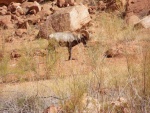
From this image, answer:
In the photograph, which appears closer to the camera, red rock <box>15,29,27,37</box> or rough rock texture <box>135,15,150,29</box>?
rough rock texture <box>135,15,150,29</box>

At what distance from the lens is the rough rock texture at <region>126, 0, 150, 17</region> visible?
1555cm

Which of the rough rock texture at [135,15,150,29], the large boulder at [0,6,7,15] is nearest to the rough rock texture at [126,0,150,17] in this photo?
the rough rock texture at [135,15,150,29]

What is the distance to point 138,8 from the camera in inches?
624

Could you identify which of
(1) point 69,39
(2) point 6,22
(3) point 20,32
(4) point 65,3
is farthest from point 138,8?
(1) point 69,39

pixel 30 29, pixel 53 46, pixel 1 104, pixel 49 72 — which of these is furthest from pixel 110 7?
pixel 1 104

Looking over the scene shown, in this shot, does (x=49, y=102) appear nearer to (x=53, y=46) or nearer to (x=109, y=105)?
(x=109, y=105)

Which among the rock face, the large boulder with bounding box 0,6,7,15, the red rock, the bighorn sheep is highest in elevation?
the bighorn sheep

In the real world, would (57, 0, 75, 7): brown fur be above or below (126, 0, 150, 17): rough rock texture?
below

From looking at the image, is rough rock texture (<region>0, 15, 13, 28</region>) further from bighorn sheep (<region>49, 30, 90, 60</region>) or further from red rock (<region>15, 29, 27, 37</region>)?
bighorn sheep (<region>49, 30, 90, 60</region>)

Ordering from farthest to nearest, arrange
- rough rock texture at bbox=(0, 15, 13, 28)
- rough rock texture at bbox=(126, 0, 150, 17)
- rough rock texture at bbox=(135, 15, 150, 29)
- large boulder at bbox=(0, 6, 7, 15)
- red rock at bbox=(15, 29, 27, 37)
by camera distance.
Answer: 1. large boulder at bbox=(0, 6, 7, 15)
2. rough rock texture at bbox=(0, 15, 13, 28)
3. rough rock texture at bbox=(126, 0, 150, 17)
4. red rock at bbox=(15, 29, 27, 37)
5. rough rock texture at bbox=(135, 15, 150, 29)

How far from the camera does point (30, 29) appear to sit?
15.5 metres

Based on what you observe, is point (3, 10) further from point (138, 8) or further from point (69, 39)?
point (69, 39)

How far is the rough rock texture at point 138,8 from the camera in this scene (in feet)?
51.0

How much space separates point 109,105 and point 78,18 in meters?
10.7
